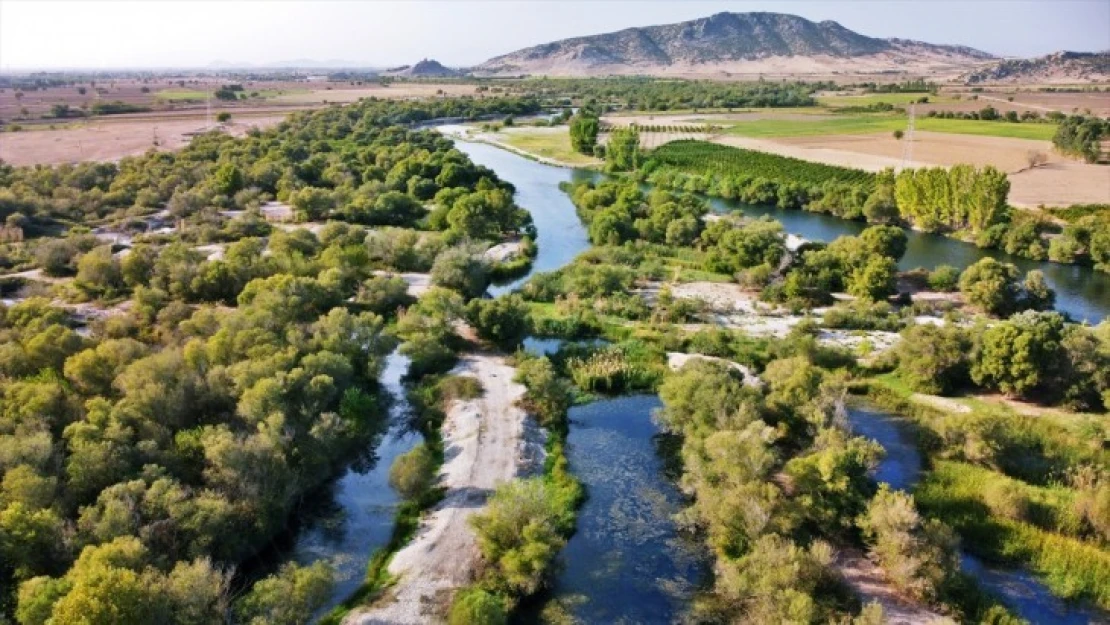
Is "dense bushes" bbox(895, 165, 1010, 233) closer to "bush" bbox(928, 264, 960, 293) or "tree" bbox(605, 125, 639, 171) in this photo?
"bush" bbox(928, 264, 960, 293)

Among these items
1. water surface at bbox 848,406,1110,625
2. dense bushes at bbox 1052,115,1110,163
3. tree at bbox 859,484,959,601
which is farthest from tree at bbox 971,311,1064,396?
dense bushes at bbox 1052,115,1110,163

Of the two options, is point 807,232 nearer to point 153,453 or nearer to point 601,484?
point 601,484

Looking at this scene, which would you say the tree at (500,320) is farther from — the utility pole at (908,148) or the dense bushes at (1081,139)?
the dense bushes at (1081,139)

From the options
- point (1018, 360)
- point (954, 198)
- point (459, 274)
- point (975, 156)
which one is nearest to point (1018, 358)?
point (1018, 360)

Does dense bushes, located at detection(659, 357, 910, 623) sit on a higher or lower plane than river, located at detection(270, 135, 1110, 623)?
higher

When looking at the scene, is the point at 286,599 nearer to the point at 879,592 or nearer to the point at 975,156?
the point at 879,592


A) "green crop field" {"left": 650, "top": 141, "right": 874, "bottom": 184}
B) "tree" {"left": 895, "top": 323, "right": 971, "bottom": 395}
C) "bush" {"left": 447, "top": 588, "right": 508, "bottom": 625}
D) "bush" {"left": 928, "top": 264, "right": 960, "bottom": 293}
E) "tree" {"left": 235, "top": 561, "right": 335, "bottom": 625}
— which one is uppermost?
"green crop field" {"left": 650, "top": 141, "right": 874, "bottom": 184}

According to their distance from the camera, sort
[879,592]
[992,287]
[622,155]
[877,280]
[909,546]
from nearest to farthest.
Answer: [909,546] → [879,592] → [992,287] → [877,280] → [622,155]
